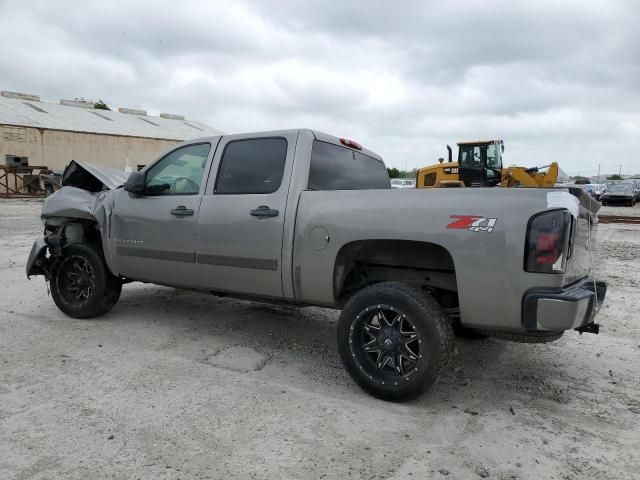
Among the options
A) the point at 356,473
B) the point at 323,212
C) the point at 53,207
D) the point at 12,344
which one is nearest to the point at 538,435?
the point at 356,473

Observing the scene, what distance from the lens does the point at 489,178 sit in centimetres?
1495

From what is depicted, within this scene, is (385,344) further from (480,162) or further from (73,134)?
(73,134)

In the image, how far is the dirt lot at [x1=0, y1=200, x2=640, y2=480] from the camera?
264cm

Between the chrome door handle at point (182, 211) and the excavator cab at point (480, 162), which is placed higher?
the excavator cab at point (480, 162)

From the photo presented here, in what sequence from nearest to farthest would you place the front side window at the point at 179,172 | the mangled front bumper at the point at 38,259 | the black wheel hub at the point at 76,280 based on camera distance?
the front side window at the point at 179,172, the black wheel hub at the point at 76,280, the mangled front bumper at the point at 38,259

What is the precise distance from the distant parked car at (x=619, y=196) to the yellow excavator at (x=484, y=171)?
58.7ft

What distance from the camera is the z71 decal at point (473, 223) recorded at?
9.91 feet

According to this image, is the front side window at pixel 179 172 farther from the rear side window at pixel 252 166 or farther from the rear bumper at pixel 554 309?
the rear bumper at pixel 554 309

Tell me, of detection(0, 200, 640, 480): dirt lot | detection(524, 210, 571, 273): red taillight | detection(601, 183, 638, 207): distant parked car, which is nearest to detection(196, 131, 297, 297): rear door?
detection(0, 200, 640, 480): dirt lot

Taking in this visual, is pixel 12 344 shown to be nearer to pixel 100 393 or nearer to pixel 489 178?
pixel 100 393

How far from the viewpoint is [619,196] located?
2981 cm

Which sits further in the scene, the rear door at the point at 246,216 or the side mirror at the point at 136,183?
the side mirror at the point at 136,183

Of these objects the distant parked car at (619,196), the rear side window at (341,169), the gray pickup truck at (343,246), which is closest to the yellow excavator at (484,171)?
the rear side window at (341,169)

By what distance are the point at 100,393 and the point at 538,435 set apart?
287cm
